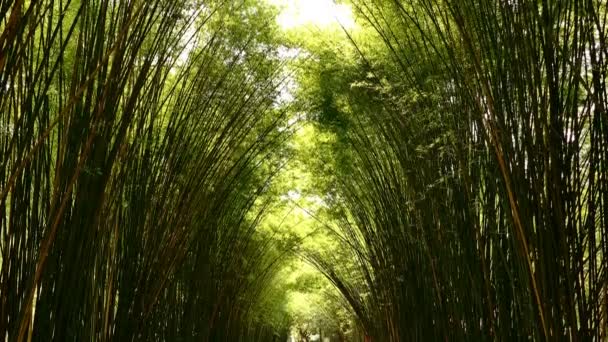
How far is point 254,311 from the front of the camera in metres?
14.2

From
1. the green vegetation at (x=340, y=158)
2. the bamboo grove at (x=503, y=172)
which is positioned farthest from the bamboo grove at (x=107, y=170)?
the bamboo grove at (x=503, y=172)

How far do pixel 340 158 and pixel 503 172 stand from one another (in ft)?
17.0

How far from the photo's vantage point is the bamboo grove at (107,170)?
2115mm

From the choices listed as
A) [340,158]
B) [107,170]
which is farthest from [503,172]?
[340,158]

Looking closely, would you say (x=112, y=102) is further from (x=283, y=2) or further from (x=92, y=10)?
(x=283, y=2)

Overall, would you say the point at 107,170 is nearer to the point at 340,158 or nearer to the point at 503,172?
the point at 503,172

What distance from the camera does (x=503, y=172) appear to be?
2.43 meters

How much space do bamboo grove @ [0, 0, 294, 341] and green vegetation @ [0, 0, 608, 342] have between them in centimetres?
1

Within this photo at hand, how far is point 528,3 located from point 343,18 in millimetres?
4925

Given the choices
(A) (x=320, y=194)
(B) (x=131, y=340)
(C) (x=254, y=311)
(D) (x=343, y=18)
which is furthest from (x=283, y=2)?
(C) (x=254, y=311)

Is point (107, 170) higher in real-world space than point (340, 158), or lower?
lower

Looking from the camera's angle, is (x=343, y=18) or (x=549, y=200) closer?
(x=549, y=200)

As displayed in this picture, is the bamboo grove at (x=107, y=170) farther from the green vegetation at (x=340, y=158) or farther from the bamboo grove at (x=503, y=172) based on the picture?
the bamboo grove at (x=503, y=172)

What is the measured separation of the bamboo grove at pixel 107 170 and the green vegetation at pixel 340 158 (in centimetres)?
1
